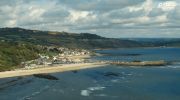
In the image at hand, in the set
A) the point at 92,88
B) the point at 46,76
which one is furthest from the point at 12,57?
the point at 92,88

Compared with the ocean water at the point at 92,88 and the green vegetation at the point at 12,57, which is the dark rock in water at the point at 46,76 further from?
the green vegetation at the point at 12,57

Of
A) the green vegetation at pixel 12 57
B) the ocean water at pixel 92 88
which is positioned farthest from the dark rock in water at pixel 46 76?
the green vegetation at pixel 12 57

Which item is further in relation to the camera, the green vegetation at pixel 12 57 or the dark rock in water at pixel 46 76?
the green vegetation at pixel 12 57

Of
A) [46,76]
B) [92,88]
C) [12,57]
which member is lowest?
[92,88]

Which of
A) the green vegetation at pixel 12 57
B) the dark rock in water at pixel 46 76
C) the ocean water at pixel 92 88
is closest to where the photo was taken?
the ocean water at pixel 92 88

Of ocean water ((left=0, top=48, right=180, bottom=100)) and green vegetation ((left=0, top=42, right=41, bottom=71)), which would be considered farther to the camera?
green vegetation ((left=0, top=42, right=41, bottom=71))

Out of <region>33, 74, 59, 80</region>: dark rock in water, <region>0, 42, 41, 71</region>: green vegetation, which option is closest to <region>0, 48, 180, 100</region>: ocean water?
<region>33, 74, 59, 80</region>: dark rock in water

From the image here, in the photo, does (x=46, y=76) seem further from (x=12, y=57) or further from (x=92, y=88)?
(x=12, y=57)

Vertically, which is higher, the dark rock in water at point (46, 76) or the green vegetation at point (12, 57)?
the green vegetation at point (12, 57)

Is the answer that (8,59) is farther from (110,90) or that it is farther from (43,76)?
(110,90)

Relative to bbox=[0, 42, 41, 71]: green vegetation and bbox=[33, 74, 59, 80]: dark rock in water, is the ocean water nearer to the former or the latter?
bbox=[33, 74, 59, 80]: dark rock in water

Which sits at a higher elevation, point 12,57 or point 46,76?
point 12,57

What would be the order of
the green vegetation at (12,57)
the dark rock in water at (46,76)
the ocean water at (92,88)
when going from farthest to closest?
the green vegetation at (12,57) → the dark rock in water at (46,76) → the ocean water at (92,88)
